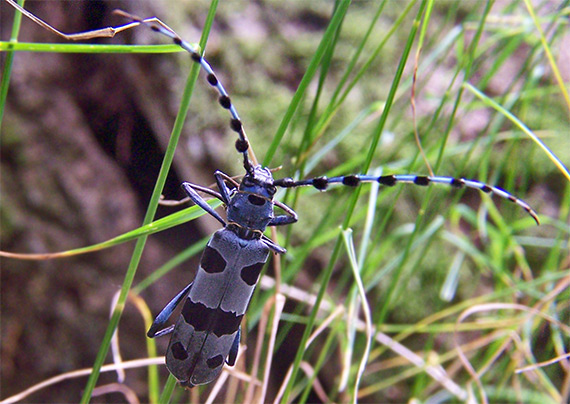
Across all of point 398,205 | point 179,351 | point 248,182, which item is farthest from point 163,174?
point 398,205

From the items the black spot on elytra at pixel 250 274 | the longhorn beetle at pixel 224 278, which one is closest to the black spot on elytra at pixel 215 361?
the longhorn beetle at pixel 224 278

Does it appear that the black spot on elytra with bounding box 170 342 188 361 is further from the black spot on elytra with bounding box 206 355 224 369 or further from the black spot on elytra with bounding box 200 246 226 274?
the black spot on elytra with bounding box 200 246 226 274

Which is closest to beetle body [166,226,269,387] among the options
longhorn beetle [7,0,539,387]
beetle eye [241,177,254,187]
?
longhorn beetle [7,0,539,387]

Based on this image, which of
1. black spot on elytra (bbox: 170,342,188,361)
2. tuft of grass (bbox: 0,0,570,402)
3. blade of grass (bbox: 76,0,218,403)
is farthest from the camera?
tuft of grass (bbox: 0,0,570,402)

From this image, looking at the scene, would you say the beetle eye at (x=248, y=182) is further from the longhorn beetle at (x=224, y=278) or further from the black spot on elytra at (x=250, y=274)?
the black spot on elytra at (x=250, y=274)

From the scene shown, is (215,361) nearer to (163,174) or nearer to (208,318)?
(208,318)

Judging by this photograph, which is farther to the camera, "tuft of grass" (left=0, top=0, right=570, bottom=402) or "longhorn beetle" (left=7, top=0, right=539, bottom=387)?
"tuft of grass" (left=0, top=0, right=570, bottom=402)

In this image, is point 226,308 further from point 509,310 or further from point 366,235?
point 509,310

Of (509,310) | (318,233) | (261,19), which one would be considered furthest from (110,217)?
(509,310)
